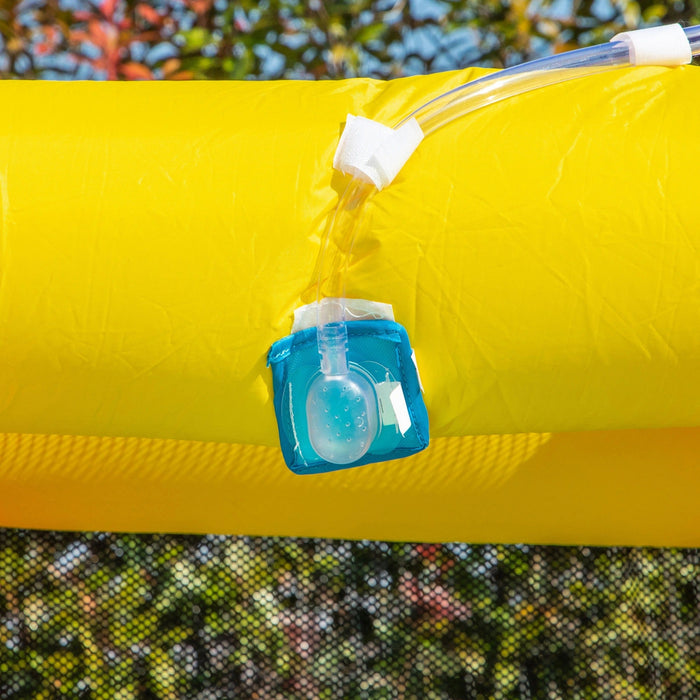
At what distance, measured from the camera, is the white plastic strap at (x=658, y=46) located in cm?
64

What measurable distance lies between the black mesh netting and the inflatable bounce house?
19.2 inches

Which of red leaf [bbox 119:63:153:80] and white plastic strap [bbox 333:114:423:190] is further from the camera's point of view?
red leaf [bbox 119:63:153:80]

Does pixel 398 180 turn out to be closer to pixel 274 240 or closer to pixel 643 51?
pixel 274 240

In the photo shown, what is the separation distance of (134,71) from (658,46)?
Result: 3.45 ft

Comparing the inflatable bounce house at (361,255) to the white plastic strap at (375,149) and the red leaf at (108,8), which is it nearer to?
the white plastic strap at (375,149)

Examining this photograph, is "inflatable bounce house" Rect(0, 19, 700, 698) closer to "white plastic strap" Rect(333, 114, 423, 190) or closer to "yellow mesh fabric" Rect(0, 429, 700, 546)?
"white plastic strap" Rect(333, 114, 423, 190)

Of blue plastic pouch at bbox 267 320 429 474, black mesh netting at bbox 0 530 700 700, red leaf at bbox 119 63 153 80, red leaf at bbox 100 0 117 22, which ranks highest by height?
red leaf at bbox 100 0 117 22

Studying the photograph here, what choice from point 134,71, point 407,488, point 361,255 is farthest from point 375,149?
point 134,71

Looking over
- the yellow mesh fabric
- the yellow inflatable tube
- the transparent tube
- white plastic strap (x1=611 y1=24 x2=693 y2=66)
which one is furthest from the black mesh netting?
white plastic strap (x1=611 y1=24 x2=693 y2=66)

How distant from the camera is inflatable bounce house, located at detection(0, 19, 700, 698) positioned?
1.99 ft

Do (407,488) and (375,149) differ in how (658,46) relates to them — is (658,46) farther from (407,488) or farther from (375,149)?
(407,488)

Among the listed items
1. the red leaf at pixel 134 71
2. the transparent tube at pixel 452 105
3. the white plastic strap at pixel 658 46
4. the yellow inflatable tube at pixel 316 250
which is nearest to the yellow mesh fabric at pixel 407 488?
the yellow inflatable tube at pixel 316 250

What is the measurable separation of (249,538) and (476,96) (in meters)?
0.76

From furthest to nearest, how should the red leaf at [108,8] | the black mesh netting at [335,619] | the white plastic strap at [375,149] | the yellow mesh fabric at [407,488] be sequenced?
the red leaf at [108,8] < the black mesh netting at [335,619] < the yellow mesh fabric at [407,488] < the white plastic strap at [375,149]
